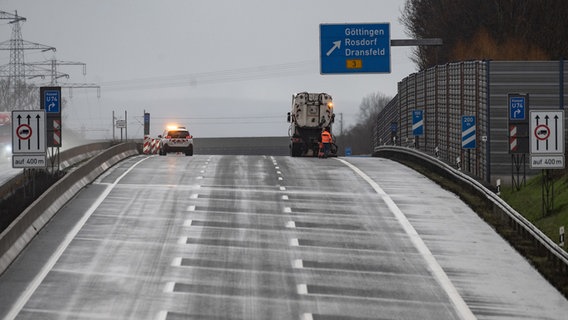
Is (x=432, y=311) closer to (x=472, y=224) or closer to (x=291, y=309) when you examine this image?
(x=291, y=309)

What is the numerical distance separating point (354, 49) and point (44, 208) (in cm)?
2091

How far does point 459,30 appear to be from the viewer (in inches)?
3088

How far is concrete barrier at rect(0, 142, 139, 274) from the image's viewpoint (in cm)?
2442

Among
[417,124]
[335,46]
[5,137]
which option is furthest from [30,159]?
[5,137]

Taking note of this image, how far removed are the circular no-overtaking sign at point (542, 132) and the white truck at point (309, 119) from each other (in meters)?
30.4

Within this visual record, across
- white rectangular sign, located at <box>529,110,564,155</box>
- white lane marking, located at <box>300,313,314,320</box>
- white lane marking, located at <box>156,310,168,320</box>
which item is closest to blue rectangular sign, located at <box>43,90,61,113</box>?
white rectangular sign, located at <box>529,110,564,155</box>

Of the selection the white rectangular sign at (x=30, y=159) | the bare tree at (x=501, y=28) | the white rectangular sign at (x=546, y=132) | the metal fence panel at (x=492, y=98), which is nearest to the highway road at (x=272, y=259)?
the white rectangular sign at (x=30, y=159)

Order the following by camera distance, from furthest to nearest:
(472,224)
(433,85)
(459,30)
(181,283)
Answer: (459,30), (433,85), (472,224), (181,283)

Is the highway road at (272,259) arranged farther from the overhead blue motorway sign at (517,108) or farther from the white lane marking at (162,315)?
the overhead blue motorway sign at (517,108)

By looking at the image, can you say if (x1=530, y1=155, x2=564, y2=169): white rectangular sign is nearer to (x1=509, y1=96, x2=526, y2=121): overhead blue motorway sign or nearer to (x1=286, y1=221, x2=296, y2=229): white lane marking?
(x1=286, y1=221, x2=296, y2=229): white lane marking

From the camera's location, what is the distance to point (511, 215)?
91.0ft

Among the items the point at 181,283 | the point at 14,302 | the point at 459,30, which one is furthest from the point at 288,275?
the point at 459,30

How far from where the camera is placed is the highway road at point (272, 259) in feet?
65.5

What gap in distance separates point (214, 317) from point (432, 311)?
3.74 metres
